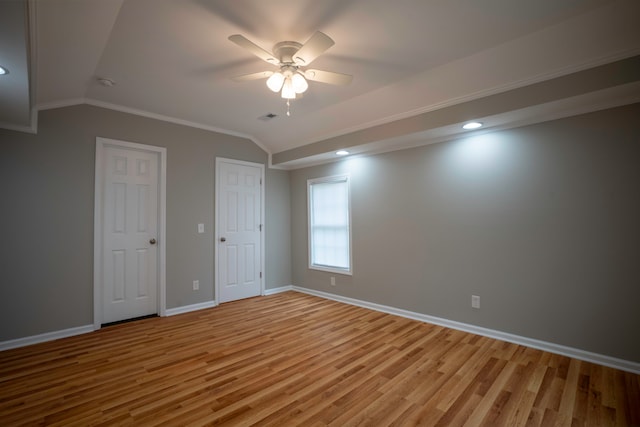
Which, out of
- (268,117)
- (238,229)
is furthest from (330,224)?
(268,117)

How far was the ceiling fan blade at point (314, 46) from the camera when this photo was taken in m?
1.92

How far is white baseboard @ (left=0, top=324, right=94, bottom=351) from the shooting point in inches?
121

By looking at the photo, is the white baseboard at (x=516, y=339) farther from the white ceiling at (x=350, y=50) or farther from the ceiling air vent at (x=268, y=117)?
the ceiling air vent at (x=268, y=117)

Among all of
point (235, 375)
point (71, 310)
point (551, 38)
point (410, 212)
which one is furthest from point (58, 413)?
point (551, 38)

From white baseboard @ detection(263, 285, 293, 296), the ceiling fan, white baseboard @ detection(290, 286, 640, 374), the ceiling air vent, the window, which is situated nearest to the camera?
the ceiling fan

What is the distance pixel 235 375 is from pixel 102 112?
344 cm

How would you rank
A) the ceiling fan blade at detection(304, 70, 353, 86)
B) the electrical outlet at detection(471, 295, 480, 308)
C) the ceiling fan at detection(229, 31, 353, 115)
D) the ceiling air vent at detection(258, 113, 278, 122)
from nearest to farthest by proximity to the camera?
the ceiling fan at detection(229, 31, 353, 115), the ceiling fan blade at detection(304, 70, 353, 86), the electrical outlet at detection(471, 295, 480, 308), the ceiling air vent at detection(258, 113, 278, 122)

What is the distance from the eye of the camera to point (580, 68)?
239cm

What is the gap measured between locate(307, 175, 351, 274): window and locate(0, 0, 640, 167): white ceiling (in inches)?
58.3

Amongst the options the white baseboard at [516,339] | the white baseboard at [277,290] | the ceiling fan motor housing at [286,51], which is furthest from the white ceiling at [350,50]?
the white baseboard at [277,290]

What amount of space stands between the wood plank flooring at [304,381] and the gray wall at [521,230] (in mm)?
368

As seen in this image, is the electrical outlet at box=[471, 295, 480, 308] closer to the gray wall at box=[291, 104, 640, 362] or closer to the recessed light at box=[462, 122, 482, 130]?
the gray wall at box=[291, 104, 640, 362]

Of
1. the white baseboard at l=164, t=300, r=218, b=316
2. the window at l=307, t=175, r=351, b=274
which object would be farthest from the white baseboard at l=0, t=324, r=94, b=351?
the window at l=307, t=175, r=351, b=274

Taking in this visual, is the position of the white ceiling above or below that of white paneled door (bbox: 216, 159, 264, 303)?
above
